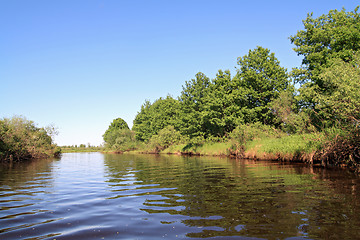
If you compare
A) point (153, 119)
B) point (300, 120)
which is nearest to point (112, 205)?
point (300, 120)

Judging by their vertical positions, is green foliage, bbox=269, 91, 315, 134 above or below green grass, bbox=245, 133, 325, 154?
above

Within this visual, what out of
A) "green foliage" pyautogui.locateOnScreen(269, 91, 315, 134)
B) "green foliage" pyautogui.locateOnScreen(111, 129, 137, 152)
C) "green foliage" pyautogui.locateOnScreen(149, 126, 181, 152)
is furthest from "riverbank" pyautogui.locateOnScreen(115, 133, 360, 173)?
"green foliage" pyautogui.locateOnScreen(111, 129, 137, 152)

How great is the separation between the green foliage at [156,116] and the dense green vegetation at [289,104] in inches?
491

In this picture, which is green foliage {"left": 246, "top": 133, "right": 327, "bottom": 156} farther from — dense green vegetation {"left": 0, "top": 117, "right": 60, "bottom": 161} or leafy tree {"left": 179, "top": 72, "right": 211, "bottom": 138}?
dense green vegetation {"left": 0, "top": 117, "right": 60, "bottom": 161}

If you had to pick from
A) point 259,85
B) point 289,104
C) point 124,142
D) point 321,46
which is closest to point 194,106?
point 259,85

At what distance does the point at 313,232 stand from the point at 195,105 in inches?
2214

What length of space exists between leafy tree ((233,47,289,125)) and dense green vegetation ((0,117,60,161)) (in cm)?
4125

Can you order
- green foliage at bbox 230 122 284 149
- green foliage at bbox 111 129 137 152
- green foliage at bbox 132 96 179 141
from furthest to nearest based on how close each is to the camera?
green foliage at bbox 111 129 137 152, green foliage at bbox 132 96 179 141, green foliage at bbox 230 122 284 149

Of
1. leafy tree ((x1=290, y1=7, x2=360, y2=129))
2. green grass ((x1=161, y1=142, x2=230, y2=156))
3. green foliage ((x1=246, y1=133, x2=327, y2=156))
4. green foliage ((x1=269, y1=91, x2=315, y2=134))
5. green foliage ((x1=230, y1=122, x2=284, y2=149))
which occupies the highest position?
leafy tree ((x1=290, y1=7, x2=360, y2=129))

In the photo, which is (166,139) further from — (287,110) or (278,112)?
(287,110)

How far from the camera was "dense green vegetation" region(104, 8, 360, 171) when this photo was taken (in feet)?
57.5

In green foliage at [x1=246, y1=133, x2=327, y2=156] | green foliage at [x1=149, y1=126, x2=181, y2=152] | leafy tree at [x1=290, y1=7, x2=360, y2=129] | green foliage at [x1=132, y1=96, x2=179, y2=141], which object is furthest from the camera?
green foliage at [x1=132, y1=96, x2=179, y2=141]

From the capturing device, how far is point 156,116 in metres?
89.3

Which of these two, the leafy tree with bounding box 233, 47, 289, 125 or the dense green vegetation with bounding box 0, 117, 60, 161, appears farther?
the leafy tree with bounding box 233, 47, 289, 125
